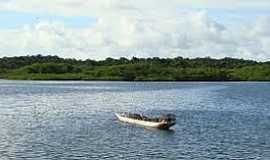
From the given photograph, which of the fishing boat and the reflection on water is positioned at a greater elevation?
the fishing boat

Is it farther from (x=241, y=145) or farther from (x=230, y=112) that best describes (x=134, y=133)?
(x=230, y=112)

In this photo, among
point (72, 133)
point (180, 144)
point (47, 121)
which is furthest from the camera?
point (47, 121)

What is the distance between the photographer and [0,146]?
184 ft

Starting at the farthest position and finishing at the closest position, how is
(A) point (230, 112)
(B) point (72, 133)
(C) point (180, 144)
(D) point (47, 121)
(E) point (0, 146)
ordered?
(A) point (230, 112), (D) point (47, 121), (B) point (72, 133), (C) point (180, 144), (E) point (0, 146)

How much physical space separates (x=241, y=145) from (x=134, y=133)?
1402 cm

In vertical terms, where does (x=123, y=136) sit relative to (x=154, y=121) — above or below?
below

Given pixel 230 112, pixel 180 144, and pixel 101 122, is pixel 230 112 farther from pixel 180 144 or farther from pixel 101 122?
pixel 180 144

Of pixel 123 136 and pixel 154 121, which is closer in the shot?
pixel 123 136

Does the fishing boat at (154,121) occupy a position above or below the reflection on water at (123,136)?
above

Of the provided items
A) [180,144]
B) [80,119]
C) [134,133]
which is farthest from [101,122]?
[180,144]

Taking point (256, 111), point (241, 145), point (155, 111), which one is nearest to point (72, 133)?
point (241, 145)

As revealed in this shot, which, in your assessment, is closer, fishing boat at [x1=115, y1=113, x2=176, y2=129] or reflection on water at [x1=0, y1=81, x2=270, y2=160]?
reflection on water at [x1=0, y1=81, x2=270, y2=160]

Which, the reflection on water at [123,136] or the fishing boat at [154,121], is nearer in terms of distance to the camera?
the reflection on water at [123,136]

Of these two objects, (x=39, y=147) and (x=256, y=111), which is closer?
(x=39, y=147)
